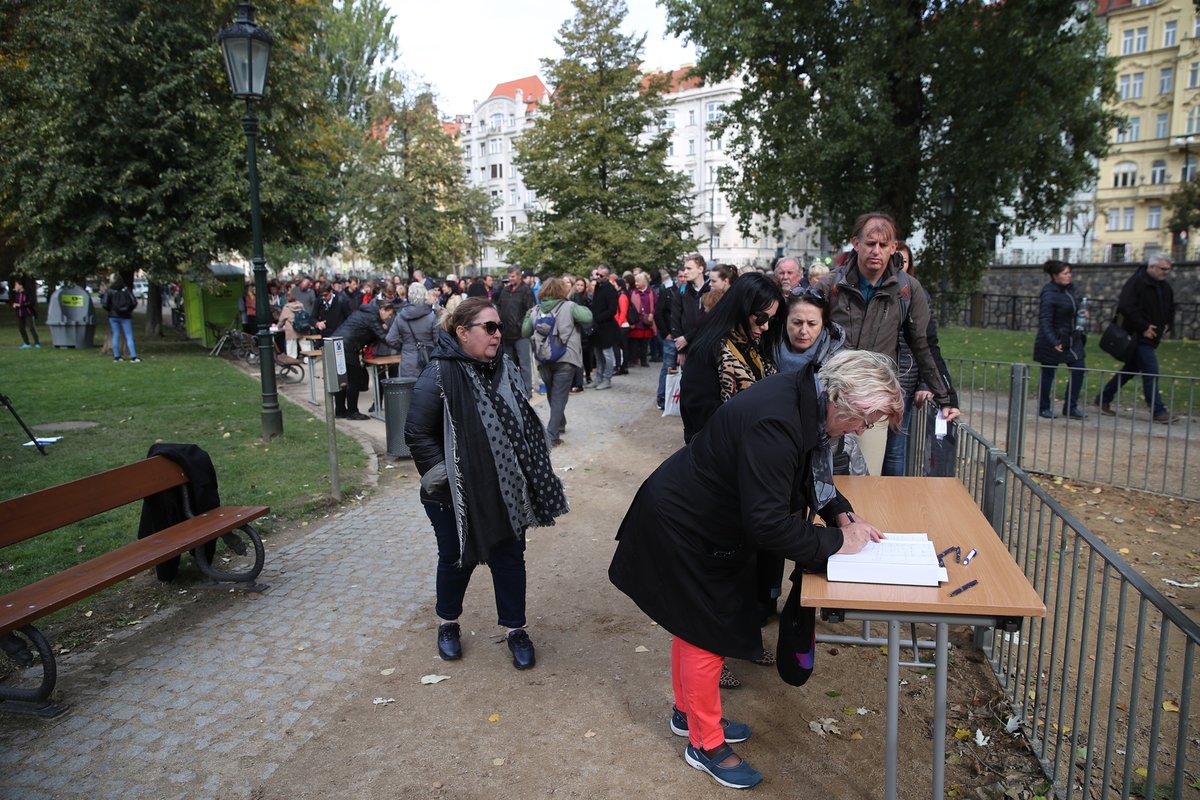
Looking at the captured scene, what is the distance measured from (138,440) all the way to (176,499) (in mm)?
5083

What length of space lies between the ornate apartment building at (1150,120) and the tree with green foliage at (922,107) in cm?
4502

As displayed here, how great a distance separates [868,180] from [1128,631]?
12668 millimetres

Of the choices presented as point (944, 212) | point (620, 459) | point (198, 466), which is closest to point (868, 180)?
point (944, 212)

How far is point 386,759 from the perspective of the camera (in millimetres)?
3582

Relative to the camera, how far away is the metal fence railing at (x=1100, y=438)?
7215mm

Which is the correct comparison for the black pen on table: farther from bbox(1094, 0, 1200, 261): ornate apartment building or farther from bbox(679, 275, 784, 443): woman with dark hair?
bbox(1094, 0, 1200, 261): ornate apartment building

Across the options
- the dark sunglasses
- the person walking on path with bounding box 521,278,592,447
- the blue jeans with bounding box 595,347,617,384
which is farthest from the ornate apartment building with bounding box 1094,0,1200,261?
the dark sunglasses

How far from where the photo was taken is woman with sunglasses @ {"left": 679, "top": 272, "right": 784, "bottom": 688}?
4.22 metres

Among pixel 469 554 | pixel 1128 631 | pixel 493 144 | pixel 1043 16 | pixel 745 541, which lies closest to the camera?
pixel 745 541

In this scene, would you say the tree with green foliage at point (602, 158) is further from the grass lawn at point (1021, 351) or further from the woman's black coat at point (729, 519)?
the woman's black coat at point (729, 519)

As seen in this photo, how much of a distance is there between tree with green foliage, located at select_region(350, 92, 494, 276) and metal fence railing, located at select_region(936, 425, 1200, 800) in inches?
1408

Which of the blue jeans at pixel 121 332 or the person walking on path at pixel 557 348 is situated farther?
the blue jeans at pixel 121 332

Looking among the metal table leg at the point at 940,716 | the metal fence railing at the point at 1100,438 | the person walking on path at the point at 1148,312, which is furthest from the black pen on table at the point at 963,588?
the person walking on path at the point at 1148,312

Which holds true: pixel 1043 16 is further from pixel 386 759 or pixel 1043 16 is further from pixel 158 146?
pixel 158 146
